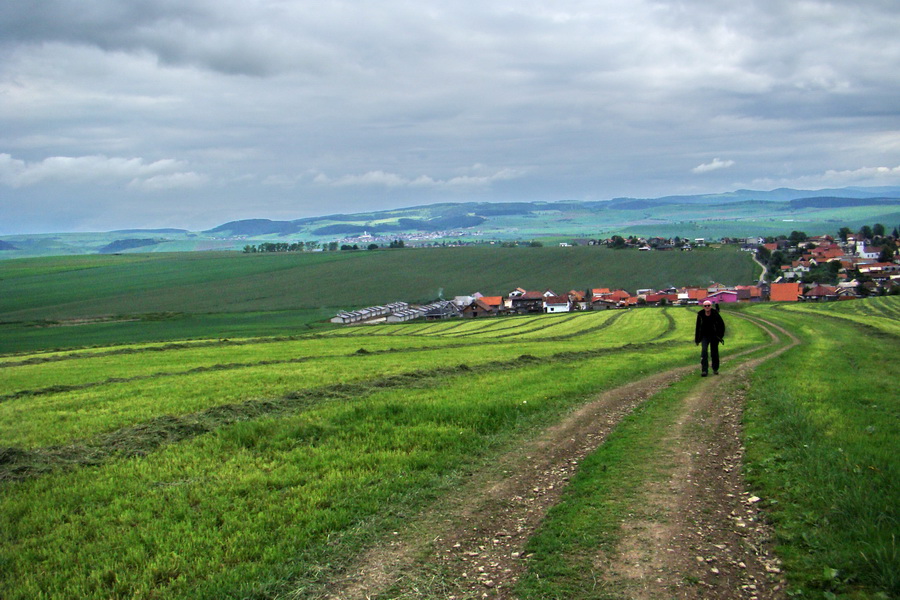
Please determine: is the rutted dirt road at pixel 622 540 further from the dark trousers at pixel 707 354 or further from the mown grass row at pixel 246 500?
the dark trousers at pixel 707 354

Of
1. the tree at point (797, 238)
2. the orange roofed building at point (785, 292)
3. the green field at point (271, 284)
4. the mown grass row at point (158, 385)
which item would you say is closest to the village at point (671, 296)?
the orange roofed building at point (785, 292)

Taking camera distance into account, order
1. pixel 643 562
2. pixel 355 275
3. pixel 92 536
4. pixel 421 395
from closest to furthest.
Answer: pixel 643 562 → pixel 92 536 → pixel 421 395 → pixel 355 275

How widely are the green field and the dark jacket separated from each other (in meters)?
56.2

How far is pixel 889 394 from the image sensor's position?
14.9 metres

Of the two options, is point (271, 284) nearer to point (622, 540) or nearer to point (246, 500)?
point (246, 500)

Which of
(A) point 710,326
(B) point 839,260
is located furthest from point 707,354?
(B) point 839,260

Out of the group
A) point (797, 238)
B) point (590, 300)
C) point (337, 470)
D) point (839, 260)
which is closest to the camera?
point (337, 470)

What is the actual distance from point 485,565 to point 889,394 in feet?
45.1

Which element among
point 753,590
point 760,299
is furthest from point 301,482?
point 760,299

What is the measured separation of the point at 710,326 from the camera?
61.7 ft

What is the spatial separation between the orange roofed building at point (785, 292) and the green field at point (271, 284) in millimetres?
22389

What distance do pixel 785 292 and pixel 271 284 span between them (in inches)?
3962

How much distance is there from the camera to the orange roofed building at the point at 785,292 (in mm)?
96188

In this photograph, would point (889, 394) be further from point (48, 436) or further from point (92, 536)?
point (48, 436)
